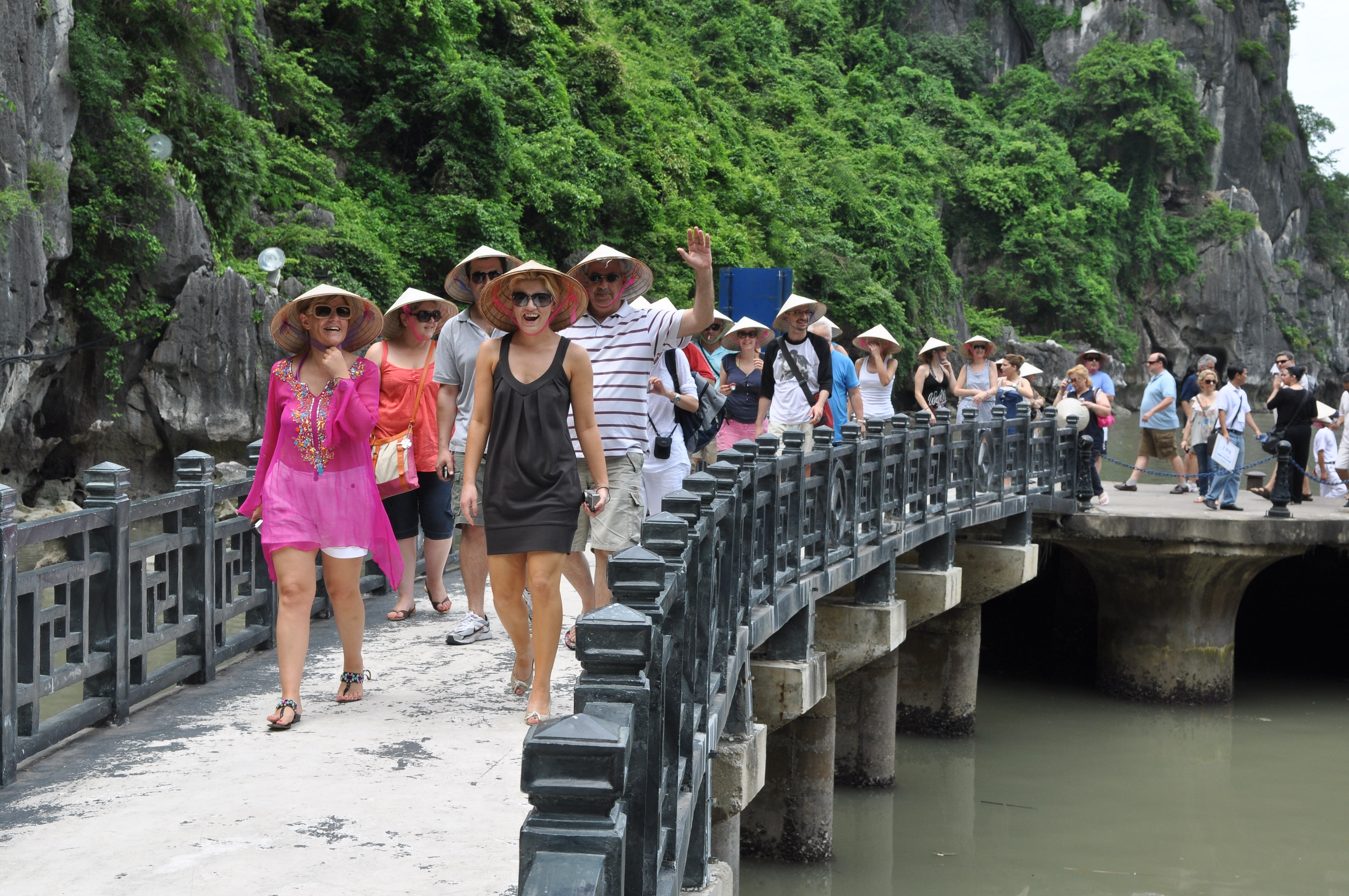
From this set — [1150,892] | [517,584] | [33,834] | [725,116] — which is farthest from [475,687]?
[725,116]

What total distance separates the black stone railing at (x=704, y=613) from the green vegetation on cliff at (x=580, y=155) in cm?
1173

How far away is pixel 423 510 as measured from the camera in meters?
7.36

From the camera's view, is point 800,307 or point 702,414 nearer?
point 702,414

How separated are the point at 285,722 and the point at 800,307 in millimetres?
5269

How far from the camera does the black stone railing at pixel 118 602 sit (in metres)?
4.54

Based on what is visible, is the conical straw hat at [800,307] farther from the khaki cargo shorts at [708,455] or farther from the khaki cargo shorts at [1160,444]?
the khaki cargo shorts at [1160,444]

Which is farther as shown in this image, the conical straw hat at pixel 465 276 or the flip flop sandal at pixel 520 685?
the conical straw hat at pixel 465 276

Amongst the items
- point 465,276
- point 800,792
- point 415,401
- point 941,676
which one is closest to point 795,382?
A: point 800,792

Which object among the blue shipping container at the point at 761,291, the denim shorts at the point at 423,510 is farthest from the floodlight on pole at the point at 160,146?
the denim shorts at the point at 423,510

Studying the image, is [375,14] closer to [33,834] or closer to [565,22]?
[565,22]

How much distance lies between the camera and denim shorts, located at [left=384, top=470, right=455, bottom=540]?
7289mm

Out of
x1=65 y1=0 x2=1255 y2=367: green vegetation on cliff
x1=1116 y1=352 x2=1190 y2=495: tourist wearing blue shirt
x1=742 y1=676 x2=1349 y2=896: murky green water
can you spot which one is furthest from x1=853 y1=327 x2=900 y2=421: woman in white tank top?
x1=65 y1=0 x2=1255 y2=367: green vegetation on cliff

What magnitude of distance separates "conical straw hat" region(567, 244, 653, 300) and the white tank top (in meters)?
6.39

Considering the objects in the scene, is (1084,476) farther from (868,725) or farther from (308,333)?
(308,333)
